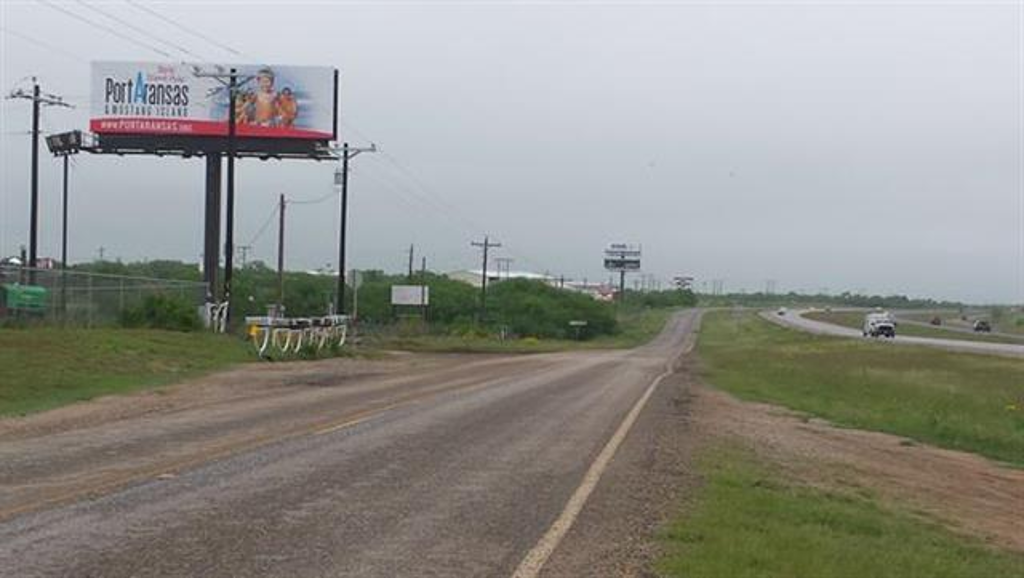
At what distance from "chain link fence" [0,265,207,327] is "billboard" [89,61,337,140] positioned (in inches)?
810

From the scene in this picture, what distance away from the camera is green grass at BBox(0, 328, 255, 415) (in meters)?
22.9

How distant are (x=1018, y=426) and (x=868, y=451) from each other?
8502 mm

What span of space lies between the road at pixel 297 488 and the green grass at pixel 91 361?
10.7 feet

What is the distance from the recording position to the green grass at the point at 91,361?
75.0 feet

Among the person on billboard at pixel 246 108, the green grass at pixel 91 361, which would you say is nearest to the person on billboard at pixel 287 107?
the person on billboard at pixel 246 108

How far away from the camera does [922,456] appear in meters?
20.9

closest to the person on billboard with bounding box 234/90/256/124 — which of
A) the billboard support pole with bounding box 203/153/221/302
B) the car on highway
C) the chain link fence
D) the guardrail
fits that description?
the billboard support pole with bounding box 203/153/221/302

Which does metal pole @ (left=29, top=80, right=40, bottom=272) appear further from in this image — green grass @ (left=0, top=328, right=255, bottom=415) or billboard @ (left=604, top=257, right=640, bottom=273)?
billboard @ (left=604, top=257, right=640, bottom=273)

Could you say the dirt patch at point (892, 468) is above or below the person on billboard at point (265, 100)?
below

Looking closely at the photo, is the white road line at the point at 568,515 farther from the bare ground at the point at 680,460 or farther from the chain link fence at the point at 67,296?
the chain link fence at the point at 67,296

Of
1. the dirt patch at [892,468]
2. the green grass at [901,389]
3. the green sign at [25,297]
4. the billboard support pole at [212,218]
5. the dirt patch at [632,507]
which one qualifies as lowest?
the green grass at [901,389]

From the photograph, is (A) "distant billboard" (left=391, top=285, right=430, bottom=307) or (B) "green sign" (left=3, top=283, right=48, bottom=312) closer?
(B) "green sign" (left=3, top=283, right=48, bottom=312)

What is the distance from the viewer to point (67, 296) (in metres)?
39.0

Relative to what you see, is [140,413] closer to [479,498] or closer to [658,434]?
[658,434]
